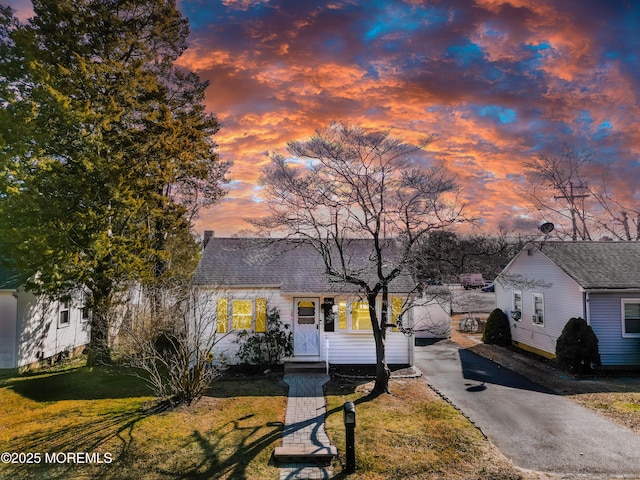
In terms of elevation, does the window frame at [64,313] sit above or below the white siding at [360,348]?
above

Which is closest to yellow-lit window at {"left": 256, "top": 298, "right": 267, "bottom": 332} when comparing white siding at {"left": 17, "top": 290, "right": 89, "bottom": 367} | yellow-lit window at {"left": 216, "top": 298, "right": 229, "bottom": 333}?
yellow-lit window at {"left": 216, "top": 298, "right": 229, "bottom": 333}

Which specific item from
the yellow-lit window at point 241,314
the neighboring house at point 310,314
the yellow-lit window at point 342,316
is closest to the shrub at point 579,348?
the neighboring house at point 310,314

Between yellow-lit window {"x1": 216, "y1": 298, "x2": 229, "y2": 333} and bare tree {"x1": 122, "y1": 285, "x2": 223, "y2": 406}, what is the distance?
1.09ft

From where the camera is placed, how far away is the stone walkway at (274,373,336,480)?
7641 mm

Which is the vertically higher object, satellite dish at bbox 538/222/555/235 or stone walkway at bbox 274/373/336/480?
satellite dish at bbox 538/222/555/235

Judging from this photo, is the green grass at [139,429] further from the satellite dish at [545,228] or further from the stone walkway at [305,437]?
the satellite dish at [545,228]

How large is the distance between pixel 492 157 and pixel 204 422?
15481 millimetres

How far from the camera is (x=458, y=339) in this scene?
22578 millimetres

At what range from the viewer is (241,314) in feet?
51.9

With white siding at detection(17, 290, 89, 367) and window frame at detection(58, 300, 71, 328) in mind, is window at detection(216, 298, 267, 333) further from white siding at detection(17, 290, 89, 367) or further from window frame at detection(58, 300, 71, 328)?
window frame at detection(58, 300, 71, 328)

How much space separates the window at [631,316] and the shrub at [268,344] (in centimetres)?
1335

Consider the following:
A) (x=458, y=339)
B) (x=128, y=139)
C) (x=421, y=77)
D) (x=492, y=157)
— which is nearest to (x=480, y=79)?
(x=421, y=77)

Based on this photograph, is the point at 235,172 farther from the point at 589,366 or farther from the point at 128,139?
the point at 589,366

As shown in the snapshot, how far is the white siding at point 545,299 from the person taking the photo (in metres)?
16.2
